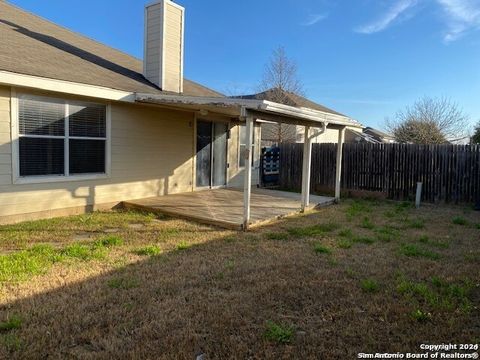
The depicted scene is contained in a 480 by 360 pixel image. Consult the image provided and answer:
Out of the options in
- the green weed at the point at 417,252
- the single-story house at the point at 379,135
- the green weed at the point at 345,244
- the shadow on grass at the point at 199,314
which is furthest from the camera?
the single-story house at the point at 379,135

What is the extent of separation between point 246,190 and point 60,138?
3708 millimetres

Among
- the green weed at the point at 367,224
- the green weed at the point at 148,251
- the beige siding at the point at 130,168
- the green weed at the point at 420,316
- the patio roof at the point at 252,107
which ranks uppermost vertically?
the patio roof at the point at 252,107

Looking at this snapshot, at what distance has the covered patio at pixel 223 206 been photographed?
7516 millimetres

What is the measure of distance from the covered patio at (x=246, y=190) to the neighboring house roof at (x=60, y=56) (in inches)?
43.7

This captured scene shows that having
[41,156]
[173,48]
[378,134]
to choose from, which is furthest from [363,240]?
[378,134]

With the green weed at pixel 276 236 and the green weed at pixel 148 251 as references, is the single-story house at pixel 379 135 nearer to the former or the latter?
the green weed at pixel 276 236

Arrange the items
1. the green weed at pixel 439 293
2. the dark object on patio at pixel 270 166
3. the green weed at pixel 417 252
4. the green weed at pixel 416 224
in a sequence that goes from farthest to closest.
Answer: the dark object on patio at pixel 270 166, the green weed at pixel 416 224, the green weed at pixel 417 252, the green weed at pixel 439 293

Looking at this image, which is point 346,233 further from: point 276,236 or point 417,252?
point 417,252

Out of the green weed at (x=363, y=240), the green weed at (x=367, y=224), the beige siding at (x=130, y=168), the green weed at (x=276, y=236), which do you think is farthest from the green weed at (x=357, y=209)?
the beige siding at (x=130, y=168)

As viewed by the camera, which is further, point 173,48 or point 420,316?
point 173,48

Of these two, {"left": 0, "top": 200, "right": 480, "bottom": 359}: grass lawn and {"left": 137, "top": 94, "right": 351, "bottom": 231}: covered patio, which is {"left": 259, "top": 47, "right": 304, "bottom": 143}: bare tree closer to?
{"left": 137, "top": 94, "right": 351, "bottom": 231}: covered patio

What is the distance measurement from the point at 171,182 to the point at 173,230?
3660 mm

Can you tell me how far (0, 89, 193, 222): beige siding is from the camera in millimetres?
6714

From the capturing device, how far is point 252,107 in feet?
21.7
